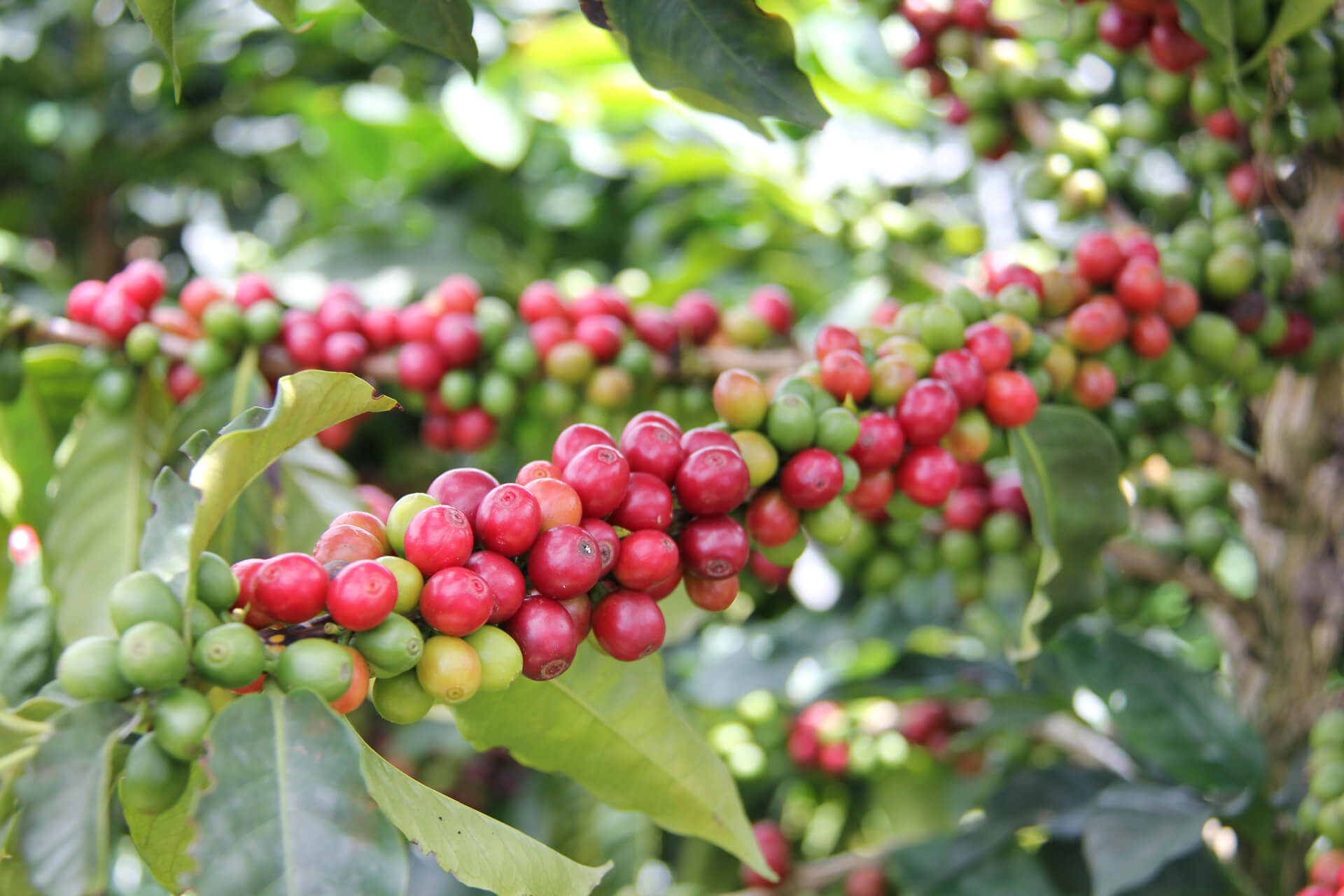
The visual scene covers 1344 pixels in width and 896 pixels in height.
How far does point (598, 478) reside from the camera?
0.85 metres

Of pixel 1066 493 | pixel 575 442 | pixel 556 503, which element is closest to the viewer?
pixel 556 503

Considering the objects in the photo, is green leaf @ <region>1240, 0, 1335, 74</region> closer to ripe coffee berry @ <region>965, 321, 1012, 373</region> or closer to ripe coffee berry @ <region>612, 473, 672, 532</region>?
ripe coffee berry @ <region>965, 321, 1012, 373</region>

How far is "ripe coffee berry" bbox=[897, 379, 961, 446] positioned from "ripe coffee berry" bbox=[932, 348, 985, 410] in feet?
0.10

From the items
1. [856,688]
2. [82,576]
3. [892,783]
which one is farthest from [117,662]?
[892,783]

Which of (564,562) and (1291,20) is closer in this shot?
(564,562)

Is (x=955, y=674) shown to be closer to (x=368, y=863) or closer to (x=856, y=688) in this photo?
(x=856, y=688)

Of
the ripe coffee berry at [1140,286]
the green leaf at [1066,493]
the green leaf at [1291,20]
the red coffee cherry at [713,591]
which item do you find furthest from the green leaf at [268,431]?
the green leaf at [1291,20]

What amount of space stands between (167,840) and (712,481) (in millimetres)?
536

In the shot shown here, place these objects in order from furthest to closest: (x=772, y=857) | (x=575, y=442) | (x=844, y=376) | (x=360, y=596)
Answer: (x=772, y=857) < (x=844, y=376) < (x=575, y=442) < (x=360, y=596)

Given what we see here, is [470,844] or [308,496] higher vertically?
[470,844]

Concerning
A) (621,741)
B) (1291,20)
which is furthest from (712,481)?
(1291,20)

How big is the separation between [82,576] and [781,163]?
1.52 meters

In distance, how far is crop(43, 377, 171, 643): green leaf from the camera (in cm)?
127

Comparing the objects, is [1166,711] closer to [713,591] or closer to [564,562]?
[713,591]
